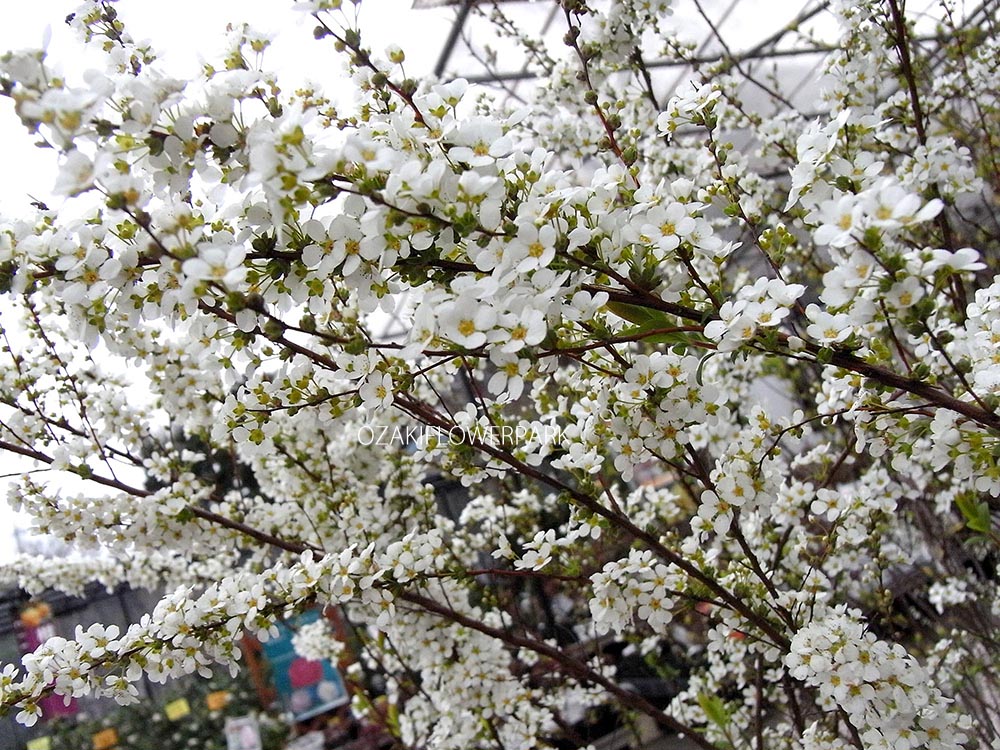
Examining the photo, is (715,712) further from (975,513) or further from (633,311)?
(633,311)

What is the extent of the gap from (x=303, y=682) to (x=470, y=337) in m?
6.42

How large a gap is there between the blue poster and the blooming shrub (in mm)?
4339

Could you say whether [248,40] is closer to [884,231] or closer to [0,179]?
[884,231]

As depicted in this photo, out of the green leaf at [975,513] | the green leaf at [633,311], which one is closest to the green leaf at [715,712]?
the green leaf at [975,513]

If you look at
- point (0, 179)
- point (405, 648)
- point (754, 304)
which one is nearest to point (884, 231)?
point (754, 304)

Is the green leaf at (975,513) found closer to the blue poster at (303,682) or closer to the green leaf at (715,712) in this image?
the green leaf at (715,712)

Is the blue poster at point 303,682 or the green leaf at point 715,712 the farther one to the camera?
the blue poster at point 303,682

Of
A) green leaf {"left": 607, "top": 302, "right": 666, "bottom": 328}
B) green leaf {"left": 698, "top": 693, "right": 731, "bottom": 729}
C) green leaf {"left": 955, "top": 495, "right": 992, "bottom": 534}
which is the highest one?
green leaf {"left": 607, "top": 302, "right": 666, "bottom": 328}

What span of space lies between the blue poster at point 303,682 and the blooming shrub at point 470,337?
4.34 m

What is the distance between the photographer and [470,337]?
893 mm

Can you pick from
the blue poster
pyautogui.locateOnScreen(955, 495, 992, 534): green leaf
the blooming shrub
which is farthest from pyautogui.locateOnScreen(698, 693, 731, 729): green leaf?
the blue poster

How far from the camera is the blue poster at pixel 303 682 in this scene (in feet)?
21.2

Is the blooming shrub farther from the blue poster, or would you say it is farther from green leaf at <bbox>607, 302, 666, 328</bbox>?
the blue poster

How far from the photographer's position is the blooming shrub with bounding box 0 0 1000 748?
90 cm
